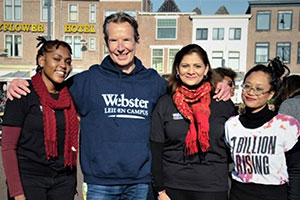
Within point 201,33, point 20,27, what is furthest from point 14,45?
point 201,33

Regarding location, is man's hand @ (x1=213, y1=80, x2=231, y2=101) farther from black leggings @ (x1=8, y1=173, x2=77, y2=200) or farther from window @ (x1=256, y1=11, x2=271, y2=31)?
window @ (x1=256, y1=11, x2=271, y2=31)

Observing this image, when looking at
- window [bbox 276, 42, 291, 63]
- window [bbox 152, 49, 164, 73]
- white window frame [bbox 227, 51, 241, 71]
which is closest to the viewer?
window [bbox 276, 42, 291, 63]

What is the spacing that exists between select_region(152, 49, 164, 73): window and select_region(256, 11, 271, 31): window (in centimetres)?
857

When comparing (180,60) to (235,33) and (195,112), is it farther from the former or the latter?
(235,33)

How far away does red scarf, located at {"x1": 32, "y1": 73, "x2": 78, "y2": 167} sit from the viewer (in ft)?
8.93

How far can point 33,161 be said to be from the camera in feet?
9.03

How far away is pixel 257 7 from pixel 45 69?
94.0 ft

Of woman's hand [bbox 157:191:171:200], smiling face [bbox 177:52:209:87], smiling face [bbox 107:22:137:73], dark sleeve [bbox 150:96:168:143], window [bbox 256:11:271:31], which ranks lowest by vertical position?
woman's hand [bbox 157:191:171:200]

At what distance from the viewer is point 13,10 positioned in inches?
1130

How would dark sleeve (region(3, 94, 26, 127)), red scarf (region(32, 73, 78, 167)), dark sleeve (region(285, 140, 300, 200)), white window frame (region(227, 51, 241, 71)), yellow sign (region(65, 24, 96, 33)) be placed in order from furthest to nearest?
yellow sign (region(65, 24, 96, 33))
white window frame (region(227, 51, 241, 71))
red scarf (region(32, 73, 78, 167))
dark sleeve (region(3, 94, 26, 127))
dark sleeve (region(285, 140, 300, 200))

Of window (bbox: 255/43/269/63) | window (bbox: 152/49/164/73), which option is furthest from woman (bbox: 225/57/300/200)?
window (bbox: 255/43/269/63)

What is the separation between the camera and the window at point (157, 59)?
2895 cm

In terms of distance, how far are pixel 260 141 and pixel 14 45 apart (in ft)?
97.5

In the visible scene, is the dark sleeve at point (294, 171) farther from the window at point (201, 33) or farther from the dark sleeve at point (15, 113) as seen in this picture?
the window at point (201, 33)
